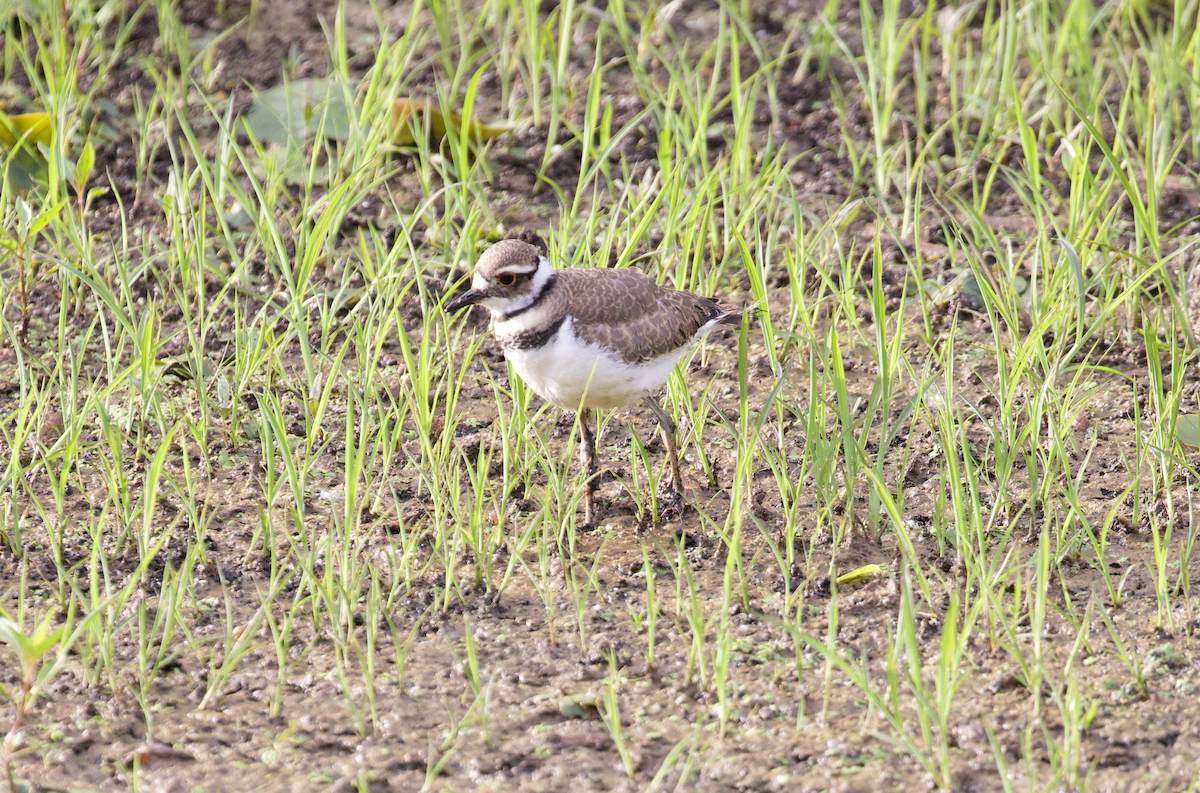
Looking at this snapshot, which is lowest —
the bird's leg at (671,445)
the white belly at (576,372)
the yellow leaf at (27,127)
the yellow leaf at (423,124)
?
the bird's leg at (671,445)

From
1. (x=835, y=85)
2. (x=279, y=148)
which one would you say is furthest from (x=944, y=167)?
(x=279, y=148)

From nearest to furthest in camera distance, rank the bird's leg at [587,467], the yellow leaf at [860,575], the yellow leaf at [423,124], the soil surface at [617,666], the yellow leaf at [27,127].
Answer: the soil surface at [617,666] < the yellow leaf at [860,575] < the bird's leg at [587,467] < the yellow leaf at [27,127] < the yellow leaf at [423,124]

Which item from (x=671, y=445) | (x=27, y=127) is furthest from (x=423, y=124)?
(x=671, y=445)

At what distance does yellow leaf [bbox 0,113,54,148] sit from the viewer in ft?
17.1

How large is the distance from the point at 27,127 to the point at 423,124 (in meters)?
1.66

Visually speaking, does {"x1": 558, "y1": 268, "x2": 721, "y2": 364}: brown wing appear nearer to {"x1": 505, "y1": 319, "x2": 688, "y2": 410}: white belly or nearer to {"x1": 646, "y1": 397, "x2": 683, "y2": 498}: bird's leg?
{"x1": 505, "y1": 319, "x2": 688, "y2": 410}: white belly

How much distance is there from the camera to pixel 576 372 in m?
3.77

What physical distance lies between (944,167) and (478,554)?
3.41 meters

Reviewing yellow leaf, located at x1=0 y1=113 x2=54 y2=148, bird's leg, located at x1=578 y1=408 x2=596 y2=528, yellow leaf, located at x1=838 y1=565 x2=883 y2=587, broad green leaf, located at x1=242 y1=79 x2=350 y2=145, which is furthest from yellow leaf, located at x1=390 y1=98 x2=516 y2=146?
yellow leaf, located at x1=838 y1=565 x2=883 y2=587

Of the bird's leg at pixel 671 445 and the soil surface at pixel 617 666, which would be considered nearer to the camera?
the soil surface at pixel 617 666

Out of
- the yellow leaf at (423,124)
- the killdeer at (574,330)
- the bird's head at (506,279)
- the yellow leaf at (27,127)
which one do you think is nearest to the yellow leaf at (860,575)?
the killdeer at (574,330)

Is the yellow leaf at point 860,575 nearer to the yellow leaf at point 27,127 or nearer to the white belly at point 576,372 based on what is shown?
the white belly at point 576,372

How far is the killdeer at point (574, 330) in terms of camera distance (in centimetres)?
378

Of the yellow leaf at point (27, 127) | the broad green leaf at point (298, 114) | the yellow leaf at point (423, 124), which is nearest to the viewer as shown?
the yellow leaf at point (27, 127)
